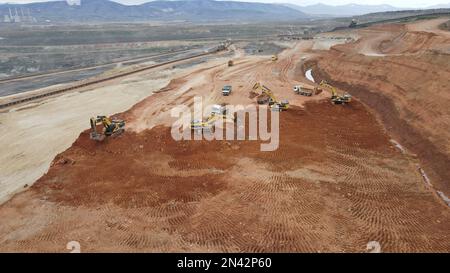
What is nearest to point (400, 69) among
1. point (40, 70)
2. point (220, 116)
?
point (220, 116)

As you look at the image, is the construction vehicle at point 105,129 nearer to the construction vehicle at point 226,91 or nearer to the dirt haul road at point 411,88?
the construction vehicle at point 226,91

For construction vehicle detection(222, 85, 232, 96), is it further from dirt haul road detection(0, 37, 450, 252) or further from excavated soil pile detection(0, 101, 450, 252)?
excavated soil pile detection(0, 101, 450, 252)

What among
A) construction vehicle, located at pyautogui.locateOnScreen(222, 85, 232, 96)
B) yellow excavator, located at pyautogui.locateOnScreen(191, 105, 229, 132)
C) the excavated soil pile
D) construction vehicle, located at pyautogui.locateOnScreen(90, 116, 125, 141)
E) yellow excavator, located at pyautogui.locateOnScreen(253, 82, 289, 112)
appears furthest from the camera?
construction vehicle, located at pyautogui.locateOnScreen(222, 85, 232, 96)

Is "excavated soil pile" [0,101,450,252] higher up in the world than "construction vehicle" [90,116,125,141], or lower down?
lower down

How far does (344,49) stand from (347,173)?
167 ft

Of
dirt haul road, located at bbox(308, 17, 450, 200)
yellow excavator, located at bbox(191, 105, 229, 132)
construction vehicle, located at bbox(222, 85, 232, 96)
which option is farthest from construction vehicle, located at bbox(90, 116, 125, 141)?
dirt haul road, located at bbox(308, 17, 450, 200)

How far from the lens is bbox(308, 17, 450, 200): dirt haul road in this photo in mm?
29266

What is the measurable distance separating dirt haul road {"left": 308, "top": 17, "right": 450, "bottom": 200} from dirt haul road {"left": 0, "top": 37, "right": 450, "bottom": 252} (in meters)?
2.11

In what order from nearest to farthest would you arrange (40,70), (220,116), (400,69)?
(220,116) → (400,69) → (40,70)

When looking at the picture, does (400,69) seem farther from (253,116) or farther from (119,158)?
(119,158)

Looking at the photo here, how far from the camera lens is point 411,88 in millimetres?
40594

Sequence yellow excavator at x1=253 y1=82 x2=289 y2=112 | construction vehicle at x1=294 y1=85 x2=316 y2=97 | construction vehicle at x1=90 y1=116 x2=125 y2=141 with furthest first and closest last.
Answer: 1. construction vehicle at x1=294 y1=85 x2=316 y2=97
2. yellow excavator at x1=253 y1=82 x2=289 y2=112
3. construction vehicle at x1=90 y1=116 x2=125 y2=141

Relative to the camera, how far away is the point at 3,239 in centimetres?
1867

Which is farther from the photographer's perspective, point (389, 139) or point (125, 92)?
point (125, 92)
